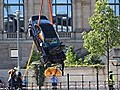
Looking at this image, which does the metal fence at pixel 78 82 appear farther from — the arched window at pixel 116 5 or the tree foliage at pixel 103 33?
the arched window at pixel 116 5

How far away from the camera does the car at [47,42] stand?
2850 centimetres

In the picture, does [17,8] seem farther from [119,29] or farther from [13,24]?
[119,29]

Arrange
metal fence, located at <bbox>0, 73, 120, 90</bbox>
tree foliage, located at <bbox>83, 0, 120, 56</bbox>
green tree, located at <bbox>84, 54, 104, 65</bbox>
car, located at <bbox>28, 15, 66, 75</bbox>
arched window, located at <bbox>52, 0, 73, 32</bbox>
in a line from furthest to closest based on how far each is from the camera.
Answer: arched window, located at <bbox>52, 0, 73, 32</bbox>
green tree, located at <bbox>84, 54, 104, 65</bbox>
tree foliage, located at <bbox>83, 0, 120, 56</bbox>
metal fence, located at <bbox>0, 73, 120, 90</bbox>
car, located at <bbox>28, 15, 66, 75</bbox>

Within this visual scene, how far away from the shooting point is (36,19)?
3108 cm

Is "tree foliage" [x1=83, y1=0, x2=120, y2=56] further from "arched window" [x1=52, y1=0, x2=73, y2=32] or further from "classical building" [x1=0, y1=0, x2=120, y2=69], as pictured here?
"arched window" [x1=52, y1=0, x2=73, y2=32]

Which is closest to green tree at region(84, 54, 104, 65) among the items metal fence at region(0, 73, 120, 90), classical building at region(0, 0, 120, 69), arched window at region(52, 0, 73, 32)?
metal fence at region(0, 73, 120, 90)

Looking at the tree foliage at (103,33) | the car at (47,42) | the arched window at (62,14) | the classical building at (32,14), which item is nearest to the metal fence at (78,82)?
the car at (47,42)

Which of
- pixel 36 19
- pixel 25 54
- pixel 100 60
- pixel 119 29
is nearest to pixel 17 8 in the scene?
pixel 25 54

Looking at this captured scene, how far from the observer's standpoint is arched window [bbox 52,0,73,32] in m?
59.2

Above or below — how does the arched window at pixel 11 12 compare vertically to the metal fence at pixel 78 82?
above

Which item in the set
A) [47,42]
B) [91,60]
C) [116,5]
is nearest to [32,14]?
[116,5]

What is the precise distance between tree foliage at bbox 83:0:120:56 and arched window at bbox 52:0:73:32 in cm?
1734

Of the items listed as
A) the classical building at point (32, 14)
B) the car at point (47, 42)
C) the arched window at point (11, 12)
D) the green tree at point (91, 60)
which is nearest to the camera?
the car at point (47, 42)

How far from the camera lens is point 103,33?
41.0m
